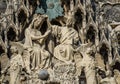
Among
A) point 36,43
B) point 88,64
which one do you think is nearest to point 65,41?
point 36,43

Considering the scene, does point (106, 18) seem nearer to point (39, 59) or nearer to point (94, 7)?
point (94, 7)

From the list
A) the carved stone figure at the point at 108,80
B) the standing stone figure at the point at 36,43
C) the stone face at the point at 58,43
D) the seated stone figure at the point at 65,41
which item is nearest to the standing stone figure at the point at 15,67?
the stone face at the point at 58,43

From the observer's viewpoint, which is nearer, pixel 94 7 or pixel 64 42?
pixel 64 42

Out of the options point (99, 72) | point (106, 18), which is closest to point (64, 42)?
point (99, 72)

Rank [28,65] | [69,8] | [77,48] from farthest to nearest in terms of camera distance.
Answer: [69,8]
[77,48]
[28,65]

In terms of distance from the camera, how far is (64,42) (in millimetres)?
17141

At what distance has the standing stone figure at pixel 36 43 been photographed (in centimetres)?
1644

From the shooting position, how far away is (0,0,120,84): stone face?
645 inches

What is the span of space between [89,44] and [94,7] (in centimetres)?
184

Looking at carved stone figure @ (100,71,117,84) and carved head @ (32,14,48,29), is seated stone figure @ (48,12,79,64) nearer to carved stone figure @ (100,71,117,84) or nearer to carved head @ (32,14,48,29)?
carved head @ (32,14,48,29)

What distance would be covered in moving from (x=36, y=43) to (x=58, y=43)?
0.81 meters

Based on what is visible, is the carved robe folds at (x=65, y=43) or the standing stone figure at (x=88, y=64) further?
the carved robe folds at (x=65, y=43)

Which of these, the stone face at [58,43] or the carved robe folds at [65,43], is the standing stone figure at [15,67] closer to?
the stone face at [58,43]

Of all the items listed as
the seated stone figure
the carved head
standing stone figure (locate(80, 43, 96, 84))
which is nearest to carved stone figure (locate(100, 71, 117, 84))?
Answer: standing stone figure (locate(80, 43, 96, 84))
